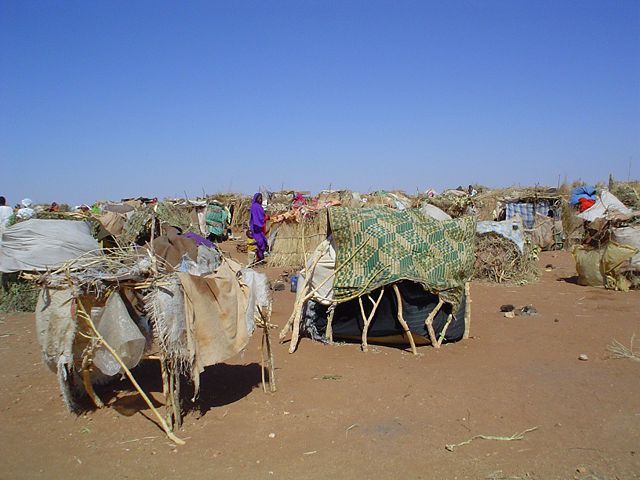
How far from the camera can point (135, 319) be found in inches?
190

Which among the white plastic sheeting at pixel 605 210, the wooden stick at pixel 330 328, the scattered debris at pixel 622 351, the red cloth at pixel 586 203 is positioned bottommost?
the scattered debris at pixel 622 351

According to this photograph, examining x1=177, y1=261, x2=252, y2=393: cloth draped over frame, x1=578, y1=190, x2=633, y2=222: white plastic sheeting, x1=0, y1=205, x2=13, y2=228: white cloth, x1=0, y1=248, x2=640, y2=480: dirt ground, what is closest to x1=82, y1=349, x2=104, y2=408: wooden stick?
x1=0, y1=248, x2=640, y2=480: dirt ground

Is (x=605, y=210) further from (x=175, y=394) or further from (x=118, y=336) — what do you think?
(x=118, y=336)

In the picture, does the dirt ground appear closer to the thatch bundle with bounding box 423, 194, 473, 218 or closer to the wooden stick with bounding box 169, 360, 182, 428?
the wooden stick with bounding box 169, 360, 182, 428

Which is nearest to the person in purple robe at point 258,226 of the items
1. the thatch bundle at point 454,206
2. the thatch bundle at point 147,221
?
the thatch bundle at point 454,206

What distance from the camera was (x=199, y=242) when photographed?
6238 mm

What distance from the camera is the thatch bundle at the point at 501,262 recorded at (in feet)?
40.7

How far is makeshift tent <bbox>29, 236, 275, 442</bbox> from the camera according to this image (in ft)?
14.6

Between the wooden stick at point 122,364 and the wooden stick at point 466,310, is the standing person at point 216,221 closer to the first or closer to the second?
the wooden stick at point 466,310

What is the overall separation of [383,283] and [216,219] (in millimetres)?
16813

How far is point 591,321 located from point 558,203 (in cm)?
1124

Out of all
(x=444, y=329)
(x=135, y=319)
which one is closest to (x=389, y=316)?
(x=444, y=329)

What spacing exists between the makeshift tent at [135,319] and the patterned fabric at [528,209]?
15.4 metres

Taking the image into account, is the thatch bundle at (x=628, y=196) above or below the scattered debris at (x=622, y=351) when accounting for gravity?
above
